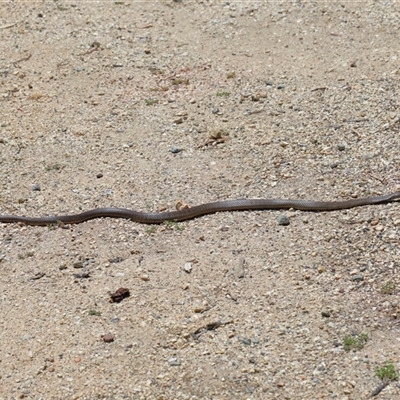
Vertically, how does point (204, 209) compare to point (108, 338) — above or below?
below

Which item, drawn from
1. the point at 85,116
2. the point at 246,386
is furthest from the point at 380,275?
the point at 85,116

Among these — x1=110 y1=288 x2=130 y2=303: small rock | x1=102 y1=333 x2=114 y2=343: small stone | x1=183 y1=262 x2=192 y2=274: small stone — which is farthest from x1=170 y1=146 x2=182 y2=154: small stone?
x1=102 y1=333 x2=114 y2=343: small stone

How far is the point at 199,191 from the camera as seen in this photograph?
900 cm

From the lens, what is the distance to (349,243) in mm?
7699

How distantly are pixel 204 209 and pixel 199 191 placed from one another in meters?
0.51

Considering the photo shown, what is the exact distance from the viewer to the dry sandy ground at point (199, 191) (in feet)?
21.1

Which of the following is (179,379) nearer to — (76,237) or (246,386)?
(246,386)

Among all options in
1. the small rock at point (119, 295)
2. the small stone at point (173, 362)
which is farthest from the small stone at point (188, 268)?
the small stone at point (173, 362)

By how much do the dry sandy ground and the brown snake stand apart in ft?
0.32

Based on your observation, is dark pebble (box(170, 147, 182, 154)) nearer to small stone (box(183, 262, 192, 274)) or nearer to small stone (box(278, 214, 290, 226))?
small stone (box(278, 214, 290, 226))

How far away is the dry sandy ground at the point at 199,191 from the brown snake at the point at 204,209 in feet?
0.32

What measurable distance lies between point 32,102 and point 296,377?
6.67 metres

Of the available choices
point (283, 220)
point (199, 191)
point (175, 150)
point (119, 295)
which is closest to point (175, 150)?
point (175, 150)

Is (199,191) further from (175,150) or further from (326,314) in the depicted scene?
(326,314)
